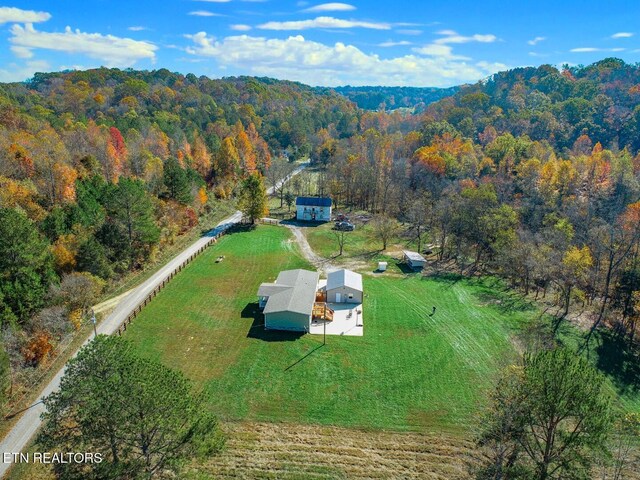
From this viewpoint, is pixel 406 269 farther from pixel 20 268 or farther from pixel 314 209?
pixel 20 268

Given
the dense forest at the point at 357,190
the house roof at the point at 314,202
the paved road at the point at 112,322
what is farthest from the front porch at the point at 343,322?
the house roof at the point at 314,202

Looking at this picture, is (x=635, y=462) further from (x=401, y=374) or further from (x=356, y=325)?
(x=356, y=325)

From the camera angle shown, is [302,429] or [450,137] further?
[450,137]

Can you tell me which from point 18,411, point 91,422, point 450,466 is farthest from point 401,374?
point 18,411

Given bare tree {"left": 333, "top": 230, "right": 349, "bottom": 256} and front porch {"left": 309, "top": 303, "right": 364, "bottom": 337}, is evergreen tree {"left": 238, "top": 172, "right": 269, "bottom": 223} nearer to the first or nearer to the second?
bare tree {"left": 333, "top": 230, "right": 349, "bottom": 256}

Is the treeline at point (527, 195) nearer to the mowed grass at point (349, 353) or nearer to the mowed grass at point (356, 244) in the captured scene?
the mowed grass at point (356, 244)

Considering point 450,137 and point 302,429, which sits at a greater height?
point 450,137
